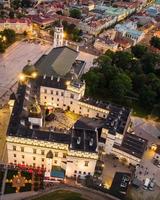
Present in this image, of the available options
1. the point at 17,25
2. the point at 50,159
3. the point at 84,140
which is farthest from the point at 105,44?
the point at 50,159

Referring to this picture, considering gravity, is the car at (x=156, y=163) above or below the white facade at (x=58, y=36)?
below

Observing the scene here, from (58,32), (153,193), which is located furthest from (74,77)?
(153,193)

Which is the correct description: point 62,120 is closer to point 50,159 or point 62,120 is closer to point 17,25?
point 50,159

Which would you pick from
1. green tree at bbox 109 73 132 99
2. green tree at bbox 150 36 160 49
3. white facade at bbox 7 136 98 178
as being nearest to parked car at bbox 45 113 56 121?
white facade at bbox 7 136 98 178

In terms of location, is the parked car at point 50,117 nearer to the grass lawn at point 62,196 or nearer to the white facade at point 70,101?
the white facade at point 70,101

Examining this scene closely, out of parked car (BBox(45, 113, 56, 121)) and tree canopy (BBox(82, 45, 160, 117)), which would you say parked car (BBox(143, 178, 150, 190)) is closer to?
parked car (BBox(45, 113, 56, 121))

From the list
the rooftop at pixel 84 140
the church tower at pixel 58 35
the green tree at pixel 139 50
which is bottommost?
the green tree at pixel 139 50

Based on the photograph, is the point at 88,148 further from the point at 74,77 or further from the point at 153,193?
the point at 74,77

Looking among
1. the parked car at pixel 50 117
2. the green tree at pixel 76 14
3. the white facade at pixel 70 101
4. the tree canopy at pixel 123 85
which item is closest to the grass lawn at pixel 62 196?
the parked car at pixel 50 117
